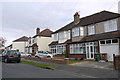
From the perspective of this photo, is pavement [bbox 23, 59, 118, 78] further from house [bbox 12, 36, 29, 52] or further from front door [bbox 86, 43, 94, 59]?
house [bbox 12, 36, 29, 52]

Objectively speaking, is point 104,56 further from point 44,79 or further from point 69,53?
point 44,79

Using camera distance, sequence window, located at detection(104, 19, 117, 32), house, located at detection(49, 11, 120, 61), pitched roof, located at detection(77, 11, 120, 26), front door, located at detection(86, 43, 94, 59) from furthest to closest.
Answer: front door, located at detection(86, 43, 94, 59) < pitched roof, located at detection(77, 11, 120, 26) < window, located at detection(104, 19, 117, 32) < house, located at detection(49, 11, 120, 61)

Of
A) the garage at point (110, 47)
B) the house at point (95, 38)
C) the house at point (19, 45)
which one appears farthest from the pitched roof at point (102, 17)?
the house at point (19, 45)

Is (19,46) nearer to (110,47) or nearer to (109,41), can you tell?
(109,41)

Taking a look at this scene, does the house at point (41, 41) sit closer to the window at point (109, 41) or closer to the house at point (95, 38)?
the house at point (95, 38)

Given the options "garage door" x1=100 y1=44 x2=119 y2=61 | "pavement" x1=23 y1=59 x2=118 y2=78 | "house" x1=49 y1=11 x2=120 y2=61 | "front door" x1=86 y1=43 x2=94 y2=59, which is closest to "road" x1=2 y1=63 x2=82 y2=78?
"pavement" x1=23 y1=59 x2=118 y2=78

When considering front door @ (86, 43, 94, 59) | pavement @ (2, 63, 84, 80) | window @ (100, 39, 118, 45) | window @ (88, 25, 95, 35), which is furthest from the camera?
window @ (88, 25, 95, 35)

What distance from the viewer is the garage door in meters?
19.7

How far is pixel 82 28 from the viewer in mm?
27562

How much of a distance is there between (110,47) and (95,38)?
3373mm

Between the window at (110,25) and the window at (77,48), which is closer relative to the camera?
the window at (110,25)

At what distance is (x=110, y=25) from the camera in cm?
2252

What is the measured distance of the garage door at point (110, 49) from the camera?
19.7 metres

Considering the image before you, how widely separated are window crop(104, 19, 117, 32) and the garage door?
2.97 meters
